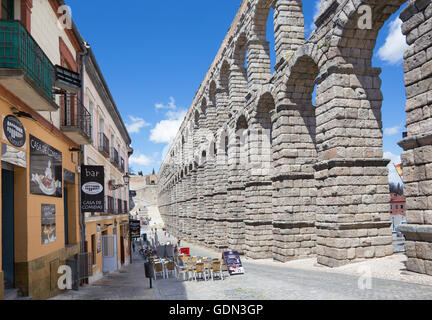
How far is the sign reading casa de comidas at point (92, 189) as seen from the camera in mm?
12172

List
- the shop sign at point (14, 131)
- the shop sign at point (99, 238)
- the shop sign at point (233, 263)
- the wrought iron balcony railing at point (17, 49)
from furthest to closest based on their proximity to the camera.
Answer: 1. the shop sign at point (99, 238)
2. the shop sign at point (233, 263)
3. the shop sign at point (14, 131)
4. the wrought iron balcony railing at point (17, 49)

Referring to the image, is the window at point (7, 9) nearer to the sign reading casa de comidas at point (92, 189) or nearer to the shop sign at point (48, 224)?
the shop sign at point (48, 224)

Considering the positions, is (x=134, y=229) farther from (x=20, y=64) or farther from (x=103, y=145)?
(x=20, y=64)

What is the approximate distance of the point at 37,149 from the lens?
27.4 ft

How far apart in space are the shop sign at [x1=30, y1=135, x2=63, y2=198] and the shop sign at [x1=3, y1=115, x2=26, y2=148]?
56 centimetres

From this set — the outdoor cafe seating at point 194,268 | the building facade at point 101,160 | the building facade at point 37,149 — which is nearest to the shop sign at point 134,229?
the building facade at point 101,160

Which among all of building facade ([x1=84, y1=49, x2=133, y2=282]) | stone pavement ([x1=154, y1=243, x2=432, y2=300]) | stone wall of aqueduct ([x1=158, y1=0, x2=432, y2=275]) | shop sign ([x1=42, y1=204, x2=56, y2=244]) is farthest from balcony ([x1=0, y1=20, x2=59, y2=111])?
stone wall of aqueduct ([x1=158, y1=0, x2=432, y2=275])

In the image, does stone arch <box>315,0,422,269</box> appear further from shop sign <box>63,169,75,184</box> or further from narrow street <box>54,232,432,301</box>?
shop sign <box>63,169,75,184</box>

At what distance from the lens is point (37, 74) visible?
24.7ft

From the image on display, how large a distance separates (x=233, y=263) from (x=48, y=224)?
556 cm

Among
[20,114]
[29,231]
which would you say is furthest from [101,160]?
[20,114]

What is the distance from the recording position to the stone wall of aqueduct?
27.4ft

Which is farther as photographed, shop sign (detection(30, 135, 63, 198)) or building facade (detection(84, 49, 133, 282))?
building facade (detection(84, 49, 133, 282))
